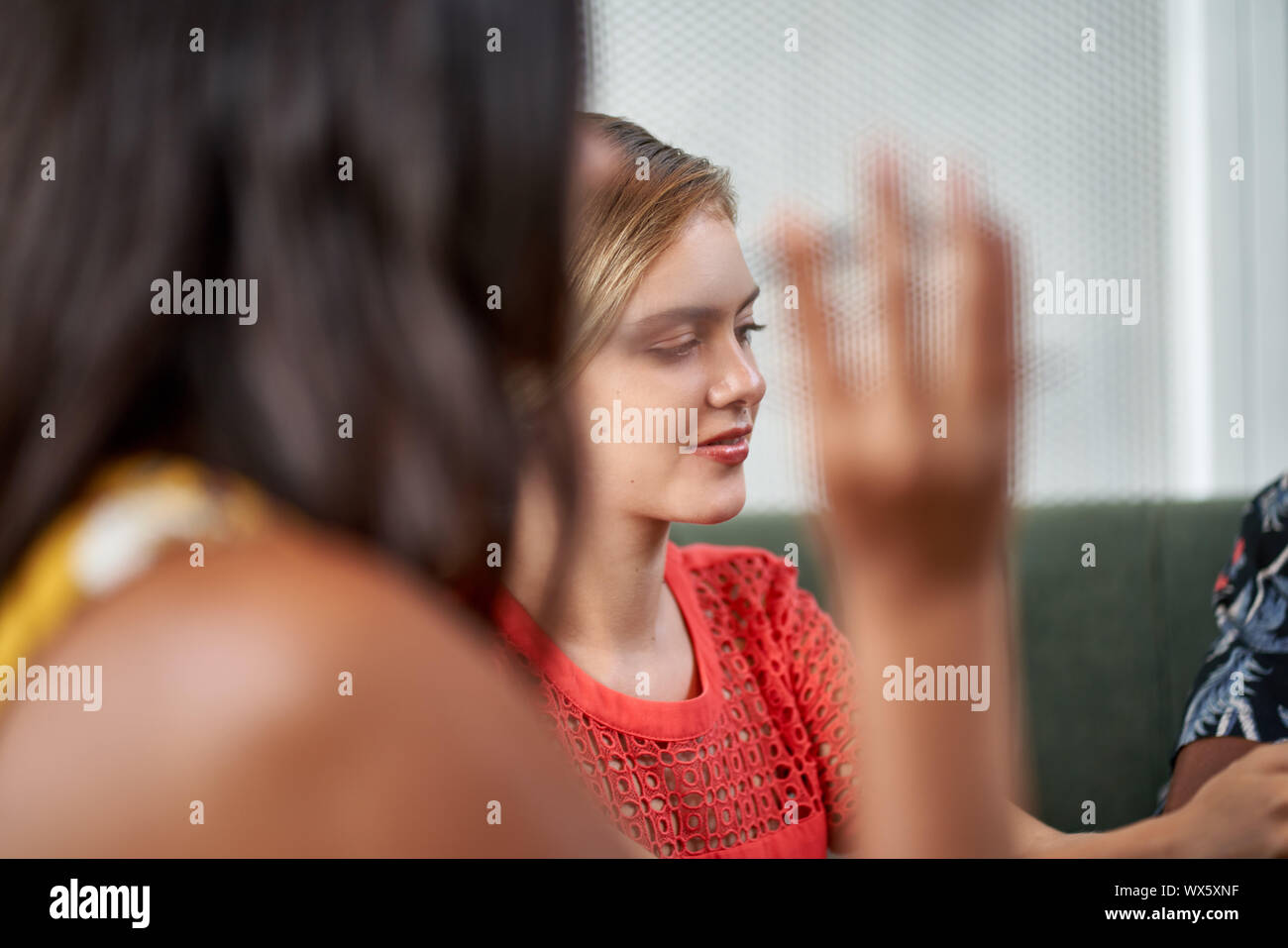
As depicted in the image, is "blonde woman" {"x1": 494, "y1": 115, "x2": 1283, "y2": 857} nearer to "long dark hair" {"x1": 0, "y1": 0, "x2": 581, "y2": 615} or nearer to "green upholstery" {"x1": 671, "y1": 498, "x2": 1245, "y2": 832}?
"long dark hair" {"x1": 0, "y1": 0, "x2": 581, "y2": 615}

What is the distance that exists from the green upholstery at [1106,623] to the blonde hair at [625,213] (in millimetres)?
449

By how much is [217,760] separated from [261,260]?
0.51ft

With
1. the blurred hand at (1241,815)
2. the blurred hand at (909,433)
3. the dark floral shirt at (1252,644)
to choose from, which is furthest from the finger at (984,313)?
the dark floral shirt at (1252,644)

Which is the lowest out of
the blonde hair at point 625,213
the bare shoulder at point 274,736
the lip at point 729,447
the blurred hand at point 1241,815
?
the blurred hand at point 1241,815

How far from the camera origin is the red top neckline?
0.60m

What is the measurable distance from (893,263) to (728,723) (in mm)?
474

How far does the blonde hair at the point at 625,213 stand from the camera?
Result: 1.92 feet

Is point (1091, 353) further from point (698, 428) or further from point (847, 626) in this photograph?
point (847, 626)

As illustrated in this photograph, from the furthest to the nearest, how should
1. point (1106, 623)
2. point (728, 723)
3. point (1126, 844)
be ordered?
point (1106, 623) → point (728, 723) → point (1126, 844)

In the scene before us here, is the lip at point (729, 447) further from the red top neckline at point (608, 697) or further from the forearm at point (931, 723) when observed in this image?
the forearm at point (931, 723)

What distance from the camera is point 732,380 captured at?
0.59m

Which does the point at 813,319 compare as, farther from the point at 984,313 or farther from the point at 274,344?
the point at 274,344

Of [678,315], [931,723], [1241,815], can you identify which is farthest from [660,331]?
[1241,815]
